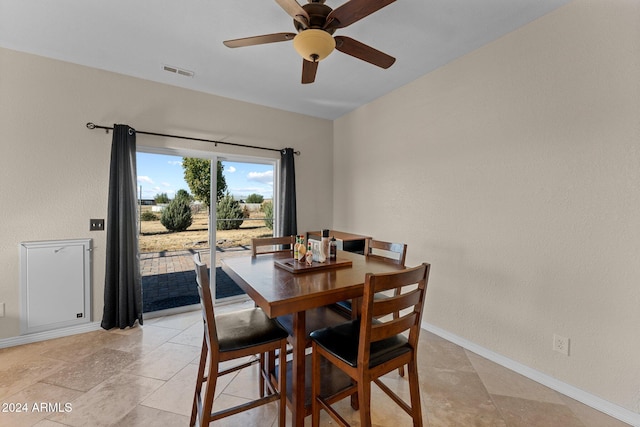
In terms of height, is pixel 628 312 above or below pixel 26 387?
above

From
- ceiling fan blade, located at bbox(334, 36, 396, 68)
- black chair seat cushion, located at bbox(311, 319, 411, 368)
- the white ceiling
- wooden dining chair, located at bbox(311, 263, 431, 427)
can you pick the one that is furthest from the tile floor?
the white ceiling

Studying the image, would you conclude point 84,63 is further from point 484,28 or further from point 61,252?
point 484,28

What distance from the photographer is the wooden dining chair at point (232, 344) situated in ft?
4.48

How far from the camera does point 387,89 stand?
3225mm

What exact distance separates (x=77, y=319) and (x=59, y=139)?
177cm

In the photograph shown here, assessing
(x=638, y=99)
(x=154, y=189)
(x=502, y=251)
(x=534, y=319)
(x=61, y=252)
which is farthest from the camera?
(x=154, y=189)

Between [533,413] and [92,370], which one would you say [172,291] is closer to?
[92,370]

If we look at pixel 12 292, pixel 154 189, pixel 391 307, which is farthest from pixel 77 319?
pixel 391 307

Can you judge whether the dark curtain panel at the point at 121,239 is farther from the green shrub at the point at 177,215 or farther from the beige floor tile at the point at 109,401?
the beige floor tile at the point at 109,401

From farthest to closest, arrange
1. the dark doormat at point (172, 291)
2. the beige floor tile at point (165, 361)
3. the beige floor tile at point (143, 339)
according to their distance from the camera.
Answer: the dark doormat at point (172, 291) < the beige floor tile at point (143, 339) < the beige floor tile at point (165, 361)

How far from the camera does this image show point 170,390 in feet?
A: 6.18

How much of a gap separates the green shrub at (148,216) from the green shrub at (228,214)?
702 mm

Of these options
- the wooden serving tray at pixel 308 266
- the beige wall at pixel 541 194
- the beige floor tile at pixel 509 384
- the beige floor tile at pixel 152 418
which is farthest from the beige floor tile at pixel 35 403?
the beige wall at pixel 541 194

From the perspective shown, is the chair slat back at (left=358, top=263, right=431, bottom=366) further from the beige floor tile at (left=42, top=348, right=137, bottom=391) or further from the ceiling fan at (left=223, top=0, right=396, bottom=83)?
the beige floor tile at (left=42, top=348, right=137, bottom=391)
